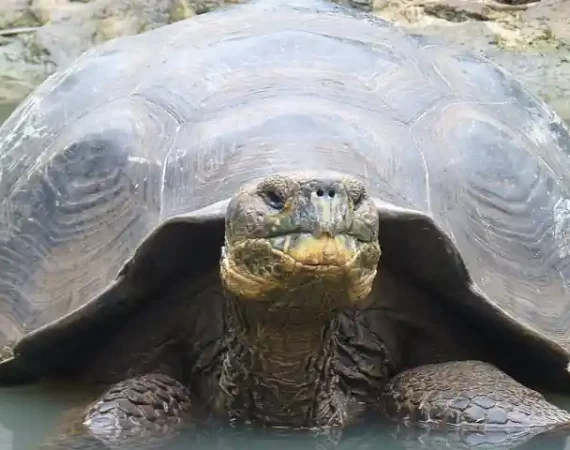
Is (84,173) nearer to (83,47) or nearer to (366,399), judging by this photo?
(366,399)

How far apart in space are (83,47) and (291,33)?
16.8 feet

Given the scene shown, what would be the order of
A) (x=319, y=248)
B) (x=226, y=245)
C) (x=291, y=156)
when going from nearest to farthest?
(x=319, y=248), (x=226, y=245), (x=291, y=156)

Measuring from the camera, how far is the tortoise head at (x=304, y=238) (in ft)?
8.29

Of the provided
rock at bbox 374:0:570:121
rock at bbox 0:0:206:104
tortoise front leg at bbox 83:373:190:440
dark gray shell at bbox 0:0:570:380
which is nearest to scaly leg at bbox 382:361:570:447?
dark gray shell at bbox 0:0:570:380

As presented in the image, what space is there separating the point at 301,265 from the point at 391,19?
6.54 metres

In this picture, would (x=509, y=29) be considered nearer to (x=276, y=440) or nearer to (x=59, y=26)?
(x=59, y=26)

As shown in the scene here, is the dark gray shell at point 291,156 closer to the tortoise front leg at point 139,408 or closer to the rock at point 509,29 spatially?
the tortoise front leg at point 139,408

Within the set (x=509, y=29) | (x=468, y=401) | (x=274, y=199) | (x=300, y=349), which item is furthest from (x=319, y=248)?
(x=509, y=29)

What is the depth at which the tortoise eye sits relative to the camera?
8.51ft

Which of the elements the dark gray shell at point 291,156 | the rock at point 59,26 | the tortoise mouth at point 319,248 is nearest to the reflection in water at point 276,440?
the dark gray shell at point 291,156

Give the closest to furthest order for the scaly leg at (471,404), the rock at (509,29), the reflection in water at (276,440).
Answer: the reflection in water at (276,440) < the scaly leg at (471,404) < the rock at (509,29)

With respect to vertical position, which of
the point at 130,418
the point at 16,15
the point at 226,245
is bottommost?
the point at 16,15

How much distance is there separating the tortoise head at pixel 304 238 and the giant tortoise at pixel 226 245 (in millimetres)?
116

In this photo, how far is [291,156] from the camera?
3.15m
